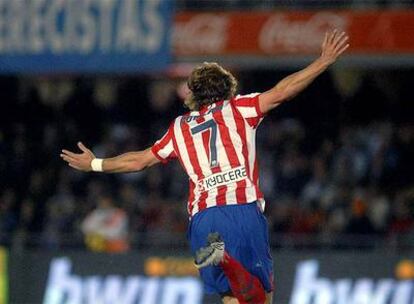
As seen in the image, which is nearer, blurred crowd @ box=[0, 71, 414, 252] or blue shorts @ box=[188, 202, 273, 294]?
blue shorts @ box=[188, 202, 273, 294]

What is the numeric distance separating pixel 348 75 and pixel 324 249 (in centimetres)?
456

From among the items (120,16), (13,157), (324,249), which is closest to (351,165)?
(324,249)

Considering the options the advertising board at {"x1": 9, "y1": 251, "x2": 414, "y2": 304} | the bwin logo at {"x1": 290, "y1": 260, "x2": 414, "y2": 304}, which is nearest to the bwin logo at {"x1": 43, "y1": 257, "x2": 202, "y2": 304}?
the advertising board at {"x1": 9, "y1": 251, "x2": 414, "y2": 304}

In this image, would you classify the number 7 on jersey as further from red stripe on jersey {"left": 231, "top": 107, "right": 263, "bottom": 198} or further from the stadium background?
the stadium background

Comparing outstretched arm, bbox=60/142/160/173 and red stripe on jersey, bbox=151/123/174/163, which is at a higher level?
red stripe on jersey, bbox=151/123/174/163

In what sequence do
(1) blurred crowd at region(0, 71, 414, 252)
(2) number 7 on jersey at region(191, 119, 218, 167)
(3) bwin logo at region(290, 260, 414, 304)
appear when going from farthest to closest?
(1) blurred crowd at region(0, 71, 414, 252) → (3) bwin logo at region(290, 260, 414, 304) → (2) number 7 on jersey at region(191, 119, 218, 167)

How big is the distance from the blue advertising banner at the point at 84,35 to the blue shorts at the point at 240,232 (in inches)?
398

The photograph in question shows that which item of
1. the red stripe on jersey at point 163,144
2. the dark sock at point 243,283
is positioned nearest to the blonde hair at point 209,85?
the red stripe on jersey at point 163,144

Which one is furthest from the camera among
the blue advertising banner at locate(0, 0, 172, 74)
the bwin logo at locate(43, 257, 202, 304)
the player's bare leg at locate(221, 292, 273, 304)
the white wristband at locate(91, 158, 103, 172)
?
the blue advertising banner at locate(0, 0, 172, 74)

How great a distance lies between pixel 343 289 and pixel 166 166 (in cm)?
409

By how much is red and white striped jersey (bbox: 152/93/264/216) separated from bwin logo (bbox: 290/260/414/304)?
7272 mm

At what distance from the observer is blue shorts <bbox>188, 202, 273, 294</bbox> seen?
9.23m

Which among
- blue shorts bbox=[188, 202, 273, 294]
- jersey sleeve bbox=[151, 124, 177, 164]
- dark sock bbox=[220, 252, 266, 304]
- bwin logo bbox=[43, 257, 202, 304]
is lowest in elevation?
bwin logo bbox=[43, 257, 202, 304]

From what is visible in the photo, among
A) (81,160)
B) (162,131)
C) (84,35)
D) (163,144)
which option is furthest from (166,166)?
(163,144)
